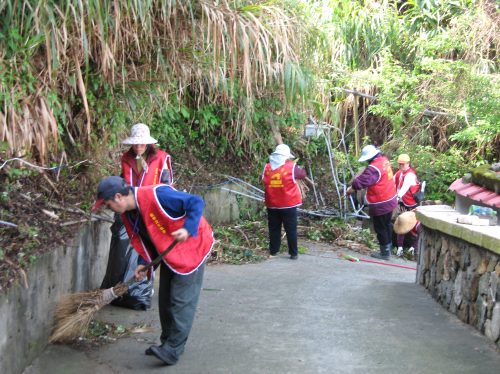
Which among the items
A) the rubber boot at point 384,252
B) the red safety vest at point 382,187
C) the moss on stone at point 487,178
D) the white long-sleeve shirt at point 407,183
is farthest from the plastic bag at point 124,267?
the white long-sleeve shirt at point 407,183

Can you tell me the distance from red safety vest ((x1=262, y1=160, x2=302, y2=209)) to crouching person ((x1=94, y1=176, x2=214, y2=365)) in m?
4.54

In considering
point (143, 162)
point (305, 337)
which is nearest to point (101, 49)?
point (143, 162)

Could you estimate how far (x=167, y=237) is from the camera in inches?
181

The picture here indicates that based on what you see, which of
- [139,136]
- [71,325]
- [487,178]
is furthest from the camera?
[139,136]

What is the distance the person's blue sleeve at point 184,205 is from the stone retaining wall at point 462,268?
2.18 m

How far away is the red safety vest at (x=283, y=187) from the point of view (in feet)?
30.6

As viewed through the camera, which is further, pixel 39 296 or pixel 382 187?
pixel 382 187

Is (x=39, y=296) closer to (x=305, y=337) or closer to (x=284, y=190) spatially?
(x=305, y=337)

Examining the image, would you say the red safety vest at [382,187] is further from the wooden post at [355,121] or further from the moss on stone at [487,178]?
the wooden post at [355,121]

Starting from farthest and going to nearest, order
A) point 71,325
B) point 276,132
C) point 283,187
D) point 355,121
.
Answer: point 355,121, point 276,132, point 283,187, point 71,325

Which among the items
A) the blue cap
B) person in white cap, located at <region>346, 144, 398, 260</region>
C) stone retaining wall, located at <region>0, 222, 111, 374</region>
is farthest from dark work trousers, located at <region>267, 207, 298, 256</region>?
the blue cap

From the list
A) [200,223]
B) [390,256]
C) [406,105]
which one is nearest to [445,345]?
[200,223]

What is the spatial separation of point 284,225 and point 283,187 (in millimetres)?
588

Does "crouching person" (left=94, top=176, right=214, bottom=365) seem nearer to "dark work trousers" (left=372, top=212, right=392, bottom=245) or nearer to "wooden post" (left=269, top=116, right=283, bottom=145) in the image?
"dark work trousers" (left=372, top=212, right=392, bottom=245)
